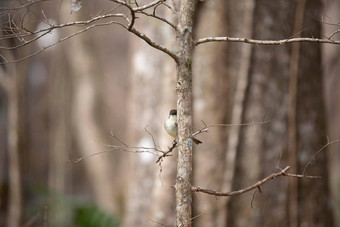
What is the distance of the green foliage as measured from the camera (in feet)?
20.3

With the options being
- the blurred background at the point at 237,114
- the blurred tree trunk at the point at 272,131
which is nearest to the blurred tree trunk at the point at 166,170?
the blurred background at the point at 237,114

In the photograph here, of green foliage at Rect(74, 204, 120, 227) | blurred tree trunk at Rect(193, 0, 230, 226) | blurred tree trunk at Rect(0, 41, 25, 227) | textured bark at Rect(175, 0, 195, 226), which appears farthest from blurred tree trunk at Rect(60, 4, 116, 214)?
textured bark at Rect(175, 0, 195, 226)

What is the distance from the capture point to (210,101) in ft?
13.6

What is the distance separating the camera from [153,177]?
15.1ft

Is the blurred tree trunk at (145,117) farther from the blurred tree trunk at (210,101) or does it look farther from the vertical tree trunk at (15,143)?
the vertical tree trunk at (15,143)

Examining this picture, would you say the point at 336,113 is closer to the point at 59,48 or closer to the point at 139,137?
the point at 59,48

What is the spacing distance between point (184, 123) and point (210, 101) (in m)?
2.20

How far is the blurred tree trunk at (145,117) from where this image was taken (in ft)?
15.1

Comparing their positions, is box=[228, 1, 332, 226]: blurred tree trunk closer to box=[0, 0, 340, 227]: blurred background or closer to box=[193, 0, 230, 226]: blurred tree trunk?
box=[0, 0, 340, 227]: blurred background

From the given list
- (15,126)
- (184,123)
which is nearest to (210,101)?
(15,126)

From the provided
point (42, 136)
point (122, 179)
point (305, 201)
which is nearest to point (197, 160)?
point (305, 201)

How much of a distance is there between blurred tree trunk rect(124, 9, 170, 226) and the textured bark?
2451mm

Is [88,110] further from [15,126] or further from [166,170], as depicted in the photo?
[166,170]

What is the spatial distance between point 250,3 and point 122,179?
3957mm
